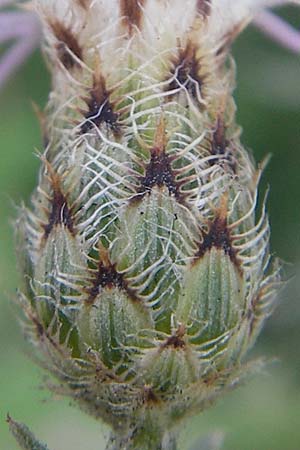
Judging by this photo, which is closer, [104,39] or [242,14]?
[104,39]

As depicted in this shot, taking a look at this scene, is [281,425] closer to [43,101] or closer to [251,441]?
[251,441]

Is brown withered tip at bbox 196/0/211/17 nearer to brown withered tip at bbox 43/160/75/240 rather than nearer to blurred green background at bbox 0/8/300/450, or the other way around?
brown withered tip at bbox 43/160/75/240

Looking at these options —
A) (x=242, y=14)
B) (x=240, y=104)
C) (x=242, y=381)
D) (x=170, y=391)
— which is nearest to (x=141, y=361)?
(x=170, y=391)

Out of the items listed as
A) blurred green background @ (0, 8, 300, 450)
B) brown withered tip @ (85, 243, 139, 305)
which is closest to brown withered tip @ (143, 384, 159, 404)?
brown withered tip @ (85, 243, 139, 305)

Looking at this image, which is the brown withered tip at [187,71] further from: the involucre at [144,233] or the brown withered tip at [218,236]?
the brown withered tip at [218,236]

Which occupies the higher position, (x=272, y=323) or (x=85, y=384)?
(x=85, y=384)

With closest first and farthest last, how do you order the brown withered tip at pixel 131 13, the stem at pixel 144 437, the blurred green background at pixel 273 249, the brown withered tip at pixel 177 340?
the brown withered tip at pixel 177 340
the stem at pixel 144 437
the brown withered tip at pixel 131 13
the blurred green background at pixel 273 249

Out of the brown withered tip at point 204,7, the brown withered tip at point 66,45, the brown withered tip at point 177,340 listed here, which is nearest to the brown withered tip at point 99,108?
the brown withered tip at point 66,45
